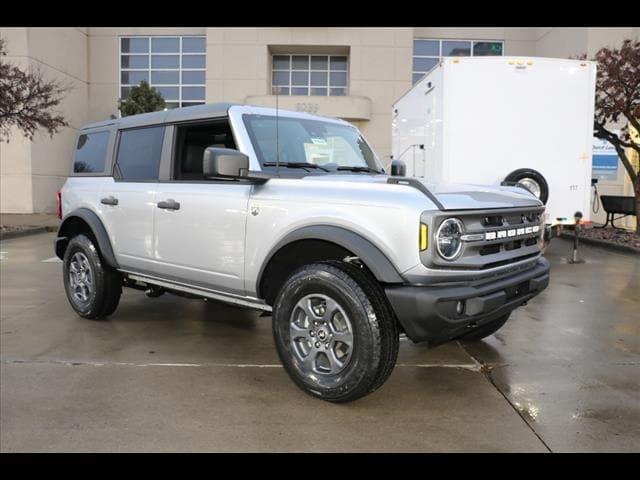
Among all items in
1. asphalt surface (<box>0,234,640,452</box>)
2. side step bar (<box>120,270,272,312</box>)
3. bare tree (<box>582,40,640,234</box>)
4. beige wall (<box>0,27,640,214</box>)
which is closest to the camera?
asphalt surface (<box>0,234,640,452</box>)

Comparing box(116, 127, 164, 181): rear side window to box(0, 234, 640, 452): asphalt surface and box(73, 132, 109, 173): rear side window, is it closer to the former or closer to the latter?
box(73, 132, 109, 173): rear side window

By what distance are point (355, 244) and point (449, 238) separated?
56 cm

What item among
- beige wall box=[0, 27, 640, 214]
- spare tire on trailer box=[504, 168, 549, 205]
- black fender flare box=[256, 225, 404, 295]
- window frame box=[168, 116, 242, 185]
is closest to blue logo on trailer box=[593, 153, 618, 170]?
beige wall box=[0, 27, 640, 214]

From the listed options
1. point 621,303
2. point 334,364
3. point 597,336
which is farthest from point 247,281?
point 621,303

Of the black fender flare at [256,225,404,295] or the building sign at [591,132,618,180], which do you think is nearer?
the black fender flare at [256,225,404,295]

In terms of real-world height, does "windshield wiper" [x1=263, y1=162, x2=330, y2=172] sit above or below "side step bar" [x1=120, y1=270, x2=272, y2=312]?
above

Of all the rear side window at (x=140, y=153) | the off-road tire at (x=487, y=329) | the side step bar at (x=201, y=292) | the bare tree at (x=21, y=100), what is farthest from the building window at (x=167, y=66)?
the off-road tire at (x=487, y=329)

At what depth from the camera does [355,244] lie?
11.6 ft

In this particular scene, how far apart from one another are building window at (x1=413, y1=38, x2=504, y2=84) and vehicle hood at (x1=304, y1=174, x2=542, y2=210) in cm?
2245

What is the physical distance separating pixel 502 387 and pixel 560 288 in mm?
4236

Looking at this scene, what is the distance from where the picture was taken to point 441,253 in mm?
3393

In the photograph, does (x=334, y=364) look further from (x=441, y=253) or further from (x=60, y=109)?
(x=60, y=109)

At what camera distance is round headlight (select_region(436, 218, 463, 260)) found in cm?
338

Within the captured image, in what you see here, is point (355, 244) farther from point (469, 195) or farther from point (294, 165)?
point (294, 165)
